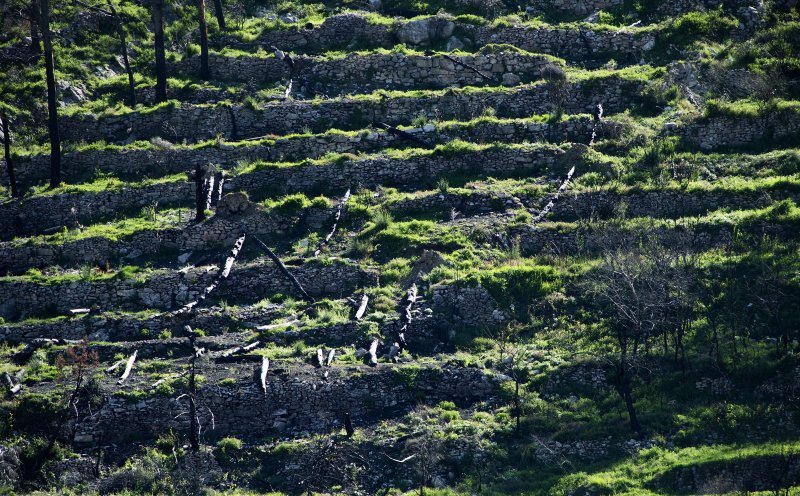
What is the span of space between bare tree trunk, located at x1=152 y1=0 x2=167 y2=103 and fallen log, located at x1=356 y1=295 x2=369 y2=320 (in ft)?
50.2

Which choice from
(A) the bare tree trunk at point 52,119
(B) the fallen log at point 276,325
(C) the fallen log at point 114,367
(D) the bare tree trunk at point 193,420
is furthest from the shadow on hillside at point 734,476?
(A) the bare tree trunk at point 52,119

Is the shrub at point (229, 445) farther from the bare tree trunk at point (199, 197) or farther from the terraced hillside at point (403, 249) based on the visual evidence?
the bare tree trunk at point (199, 197)

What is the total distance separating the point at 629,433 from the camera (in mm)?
29766

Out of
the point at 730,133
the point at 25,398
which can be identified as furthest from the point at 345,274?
the point at 730,133

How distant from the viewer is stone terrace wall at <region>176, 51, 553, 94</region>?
4616 cm

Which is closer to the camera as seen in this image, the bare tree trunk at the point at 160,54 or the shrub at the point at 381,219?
the shrub at the point at 381,219

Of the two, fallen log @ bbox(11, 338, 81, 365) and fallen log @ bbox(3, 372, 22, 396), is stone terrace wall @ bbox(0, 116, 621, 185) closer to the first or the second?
fallen log @ bbox(11, 338, 81, 365)

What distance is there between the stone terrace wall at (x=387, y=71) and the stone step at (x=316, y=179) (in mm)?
5510

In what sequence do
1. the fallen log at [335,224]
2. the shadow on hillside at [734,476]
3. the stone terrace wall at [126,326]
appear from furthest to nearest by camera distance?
the fallen log at [335,224] → the stone terrace wall at [126,326] → the shadow on hillside at [734,476]

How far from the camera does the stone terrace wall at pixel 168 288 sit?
36531 mm

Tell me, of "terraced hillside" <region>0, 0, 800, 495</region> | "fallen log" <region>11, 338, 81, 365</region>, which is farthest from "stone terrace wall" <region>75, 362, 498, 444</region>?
"fallen log" <region>11, 338, 81, 365</region>

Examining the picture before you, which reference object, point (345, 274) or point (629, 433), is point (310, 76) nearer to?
point (345, 274)

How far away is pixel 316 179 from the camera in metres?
41.2

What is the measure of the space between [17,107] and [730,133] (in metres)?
27.2
